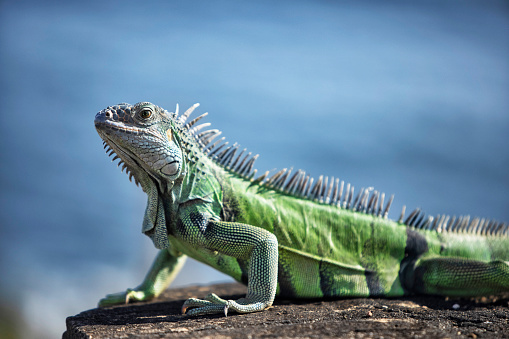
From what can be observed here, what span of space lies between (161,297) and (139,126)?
272cm

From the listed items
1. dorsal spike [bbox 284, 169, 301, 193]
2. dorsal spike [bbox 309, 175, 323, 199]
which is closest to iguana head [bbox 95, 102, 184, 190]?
dorsal spike [bbox 284, 169, 301, 193]

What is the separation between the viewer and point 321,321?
4.24 m

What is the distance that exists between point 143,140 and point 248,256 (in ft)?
5.19

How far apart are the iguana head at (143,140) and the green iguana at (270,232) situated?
10 millimetres

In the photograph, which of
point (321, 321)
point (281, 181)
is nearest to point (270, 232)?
point (281, 181)

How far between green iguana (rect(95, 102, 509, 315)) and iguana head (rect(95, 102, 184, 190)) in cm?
1

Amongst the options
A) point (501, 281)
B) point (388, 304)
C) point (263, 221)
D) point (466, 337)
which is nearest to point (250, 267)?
point (263, 221)

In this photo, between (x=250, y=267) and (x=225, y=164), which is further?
(x=225, y=164)

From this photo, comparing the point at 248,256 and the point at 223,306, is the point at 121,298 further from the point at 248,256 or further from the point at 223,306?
the point at 248,256

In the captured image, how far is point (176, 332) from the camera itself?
3.92 metres

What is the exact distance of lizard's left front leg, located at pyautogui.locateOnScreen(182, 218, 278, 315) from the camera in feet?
14.8

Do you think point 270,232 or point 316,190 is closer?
point 270,232

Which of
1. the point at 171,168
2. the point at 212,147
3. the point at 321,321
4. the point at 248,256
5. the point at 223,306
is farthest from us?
the point at 212,147

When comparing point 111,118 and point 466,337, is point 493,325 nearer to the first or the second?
point 466,337
